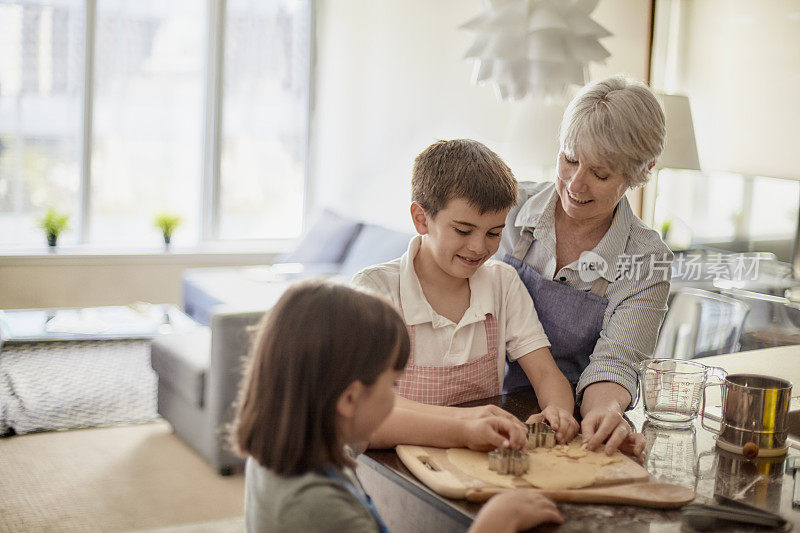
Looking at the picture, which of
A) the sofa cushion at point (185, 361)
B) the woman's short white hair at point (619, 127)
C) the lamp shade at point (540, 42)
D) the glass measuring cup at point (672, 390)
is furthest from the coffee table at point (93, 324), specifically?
the glass measuring cup at point (672, 390)

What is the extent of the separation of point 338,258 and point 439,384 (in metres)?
3.56

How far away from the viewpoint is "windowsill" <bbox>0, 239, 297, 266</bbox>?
5.16m

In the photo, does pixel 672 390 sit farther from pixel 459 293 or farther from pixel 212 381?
pixel 212 381

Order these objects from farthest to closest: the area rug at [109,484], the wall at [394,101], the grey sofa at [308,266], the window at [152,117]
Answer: the window at [152,117] → the grey sofa at [308,266] → the wall at [394,101] → the area rug at [109,484]

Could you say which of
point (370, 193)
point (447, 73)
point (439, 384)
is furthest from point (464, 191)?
point (370, 193)

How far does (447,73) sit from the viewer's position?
4.59 metres

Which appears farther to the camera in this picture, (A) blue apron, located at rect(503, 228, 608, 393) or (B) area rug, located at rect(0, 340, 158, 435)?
(B) area rug, located at rect(0, 340, 158, 435)

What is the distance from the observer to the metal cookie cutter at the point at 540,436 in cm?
120

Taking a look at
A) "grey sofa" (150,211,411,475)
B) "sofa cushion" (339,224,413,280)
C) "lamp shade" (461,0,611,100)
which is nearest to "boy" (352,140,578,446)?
"grey sofa" (150,211,411,475)

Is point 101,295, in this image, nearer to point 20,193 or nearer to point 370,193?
point 20,193

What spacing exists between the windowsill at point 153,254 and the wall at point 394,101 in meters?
0.58

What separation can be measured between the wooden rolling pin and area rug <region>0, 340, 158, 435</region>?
287 centimetres

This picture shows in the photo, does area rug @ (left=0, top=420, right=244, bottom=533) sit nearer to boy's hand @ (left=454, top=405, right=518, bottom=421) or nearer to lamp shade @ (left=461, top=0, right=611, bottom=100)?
boy's hand @ (left=454, top=405, right=518, bottom=421)

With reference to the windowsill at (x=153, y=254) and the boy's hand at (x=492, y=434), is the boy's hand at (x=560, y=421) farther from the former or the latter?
the windowsill at (x=153, y=254)
